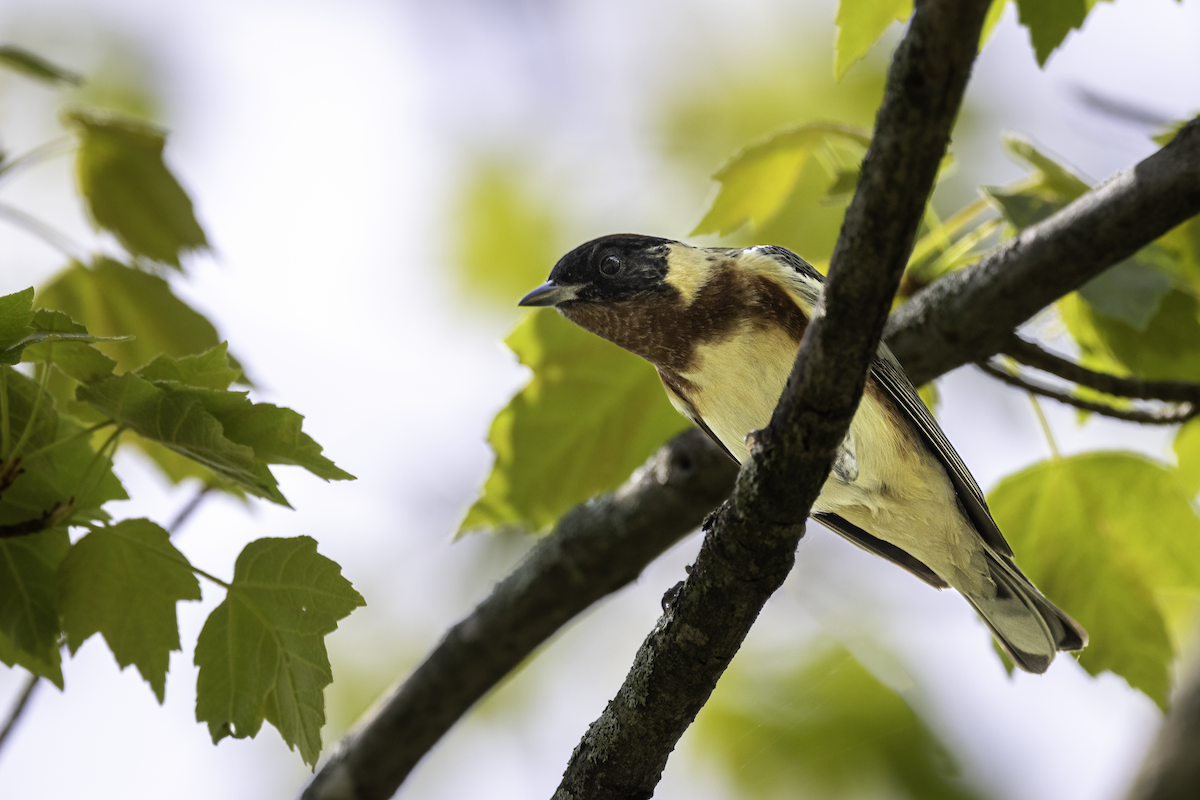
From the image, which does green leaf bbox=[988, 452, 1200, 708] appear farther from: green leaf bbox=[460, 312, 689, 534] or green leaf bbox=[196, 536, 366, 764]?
green leaf bbox=[196, 536, 366, 764]

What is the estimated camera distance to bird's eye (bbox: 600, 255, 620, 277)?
3.60 m

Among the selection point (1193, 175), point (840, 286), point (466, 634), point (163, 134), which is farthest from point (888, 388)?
point (163, 134)

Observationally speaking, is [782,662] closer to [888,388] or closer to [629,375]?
[629,375]

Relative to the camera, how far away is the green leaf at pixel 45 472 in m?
2.23

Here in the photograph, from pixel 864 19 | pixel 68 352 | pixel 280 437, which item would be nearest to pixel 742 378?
pixel 864 19

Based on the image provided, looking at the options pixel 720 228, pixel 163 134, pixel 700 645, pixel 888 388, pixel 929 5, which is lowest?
pixel 700 645

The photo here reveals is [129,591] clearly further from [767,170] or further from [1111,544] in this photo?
[1111,544]

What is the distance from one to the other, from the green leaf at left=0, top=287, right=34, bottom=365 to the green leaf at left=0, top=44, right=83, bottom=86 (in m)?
1.22

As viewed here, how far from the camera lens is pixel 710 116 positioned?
21.1ft

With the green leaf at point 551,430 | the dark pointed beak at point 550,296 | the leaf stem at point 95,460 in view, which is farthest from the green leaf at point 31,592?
the dark pointed beak at point 550,296

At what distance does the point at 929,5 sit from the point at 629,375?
8.09ft

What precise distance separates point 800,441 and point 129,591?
1.56 m

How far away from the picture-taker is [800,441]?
6.36 feet

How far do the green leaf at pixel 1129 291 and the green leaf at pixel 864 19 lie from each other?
110 centimetres
